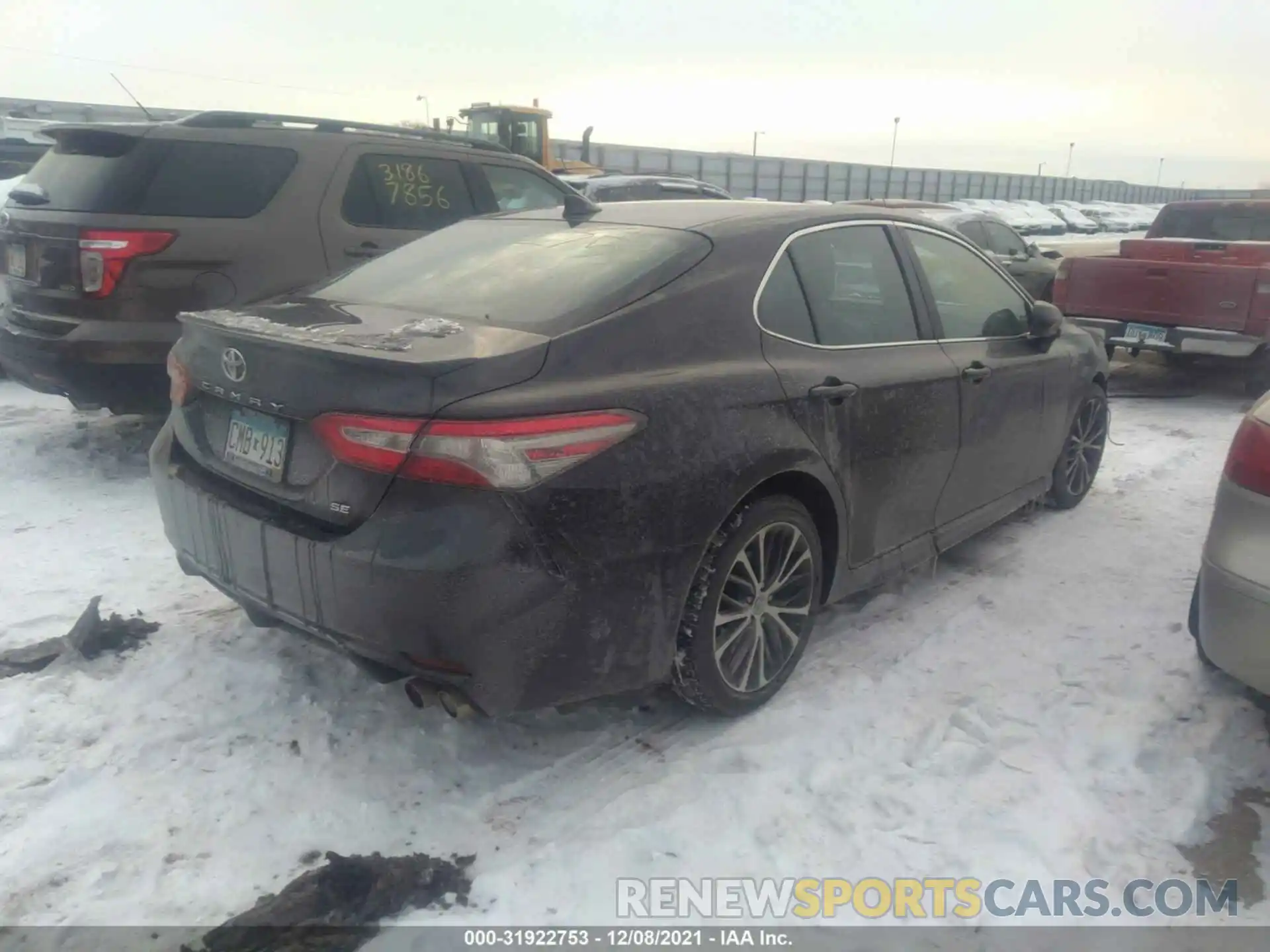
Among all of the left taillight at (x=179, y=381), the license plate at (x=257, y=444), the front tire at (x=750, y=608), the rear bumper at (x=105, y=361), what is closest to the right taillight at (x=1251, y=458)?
the front tire at (x=750, y=608)

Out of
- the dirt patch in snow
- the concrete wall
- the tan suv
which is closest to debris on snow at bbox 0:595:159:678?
the tan suv

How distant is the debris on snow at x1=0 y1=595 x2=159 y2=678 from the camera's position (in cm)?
338

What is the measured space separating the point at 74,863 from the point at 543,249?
2.28 meters

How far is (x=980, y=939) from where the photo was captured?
2402 mm

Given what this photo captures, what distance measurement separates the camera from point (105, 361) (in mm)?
4844

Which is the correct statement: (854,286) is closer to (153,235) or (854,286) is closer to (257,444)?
(257,444)

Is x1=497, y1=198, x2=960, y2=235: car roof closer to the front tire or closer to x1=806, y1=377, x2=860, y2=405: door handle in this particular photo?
x1=806, y1=377, x2=860, y2=405: door handle

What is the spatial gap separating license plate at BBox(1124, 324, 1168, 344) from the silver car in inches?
226

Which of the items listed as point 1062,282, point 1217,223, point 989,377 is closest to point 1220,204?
point 1217,223

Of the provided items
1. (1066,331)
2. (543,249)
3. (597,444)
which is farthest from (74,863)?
(1066,331)

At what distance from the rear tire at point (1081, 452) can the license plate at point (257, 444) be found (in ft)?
12.9

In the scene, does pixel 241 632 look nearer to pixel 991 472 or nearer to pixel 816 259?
pixel 816 259

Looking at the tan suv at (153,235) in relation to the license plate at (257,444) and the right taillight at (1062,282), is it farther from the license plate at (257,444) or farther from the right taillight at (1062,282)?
the right taillight at (1062,282)

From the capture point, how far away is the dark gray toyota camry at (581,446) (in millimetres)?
2439
